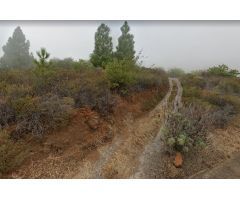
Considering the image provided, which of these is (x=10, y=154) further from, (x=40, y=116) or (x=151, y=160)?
(x=151, y=160)

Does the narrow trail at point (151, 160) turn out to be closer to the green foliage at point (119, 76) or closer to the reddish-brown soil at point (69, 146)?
the reddish-brown soil at point (69, 146)

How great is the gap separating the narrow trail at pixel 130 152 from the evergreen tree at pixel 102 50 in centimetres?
994

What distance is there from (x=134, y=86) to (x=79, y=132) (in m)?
4.67

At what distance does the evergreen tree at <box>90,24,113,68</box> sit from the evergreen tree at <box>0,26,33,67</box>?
5.30 m

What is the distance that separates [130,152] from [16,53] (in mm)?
16933

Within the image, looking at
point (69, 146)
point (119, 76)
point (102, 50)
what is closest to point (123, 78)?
point (119, 76)

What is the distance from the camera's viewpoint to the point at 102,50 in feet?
67.3

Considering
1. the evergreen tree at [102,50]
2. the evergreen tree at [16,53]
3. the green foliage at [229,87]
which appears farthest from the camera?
the evergreen tree at [16,53]

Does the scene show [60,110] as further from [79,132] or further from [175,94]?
[175,94]

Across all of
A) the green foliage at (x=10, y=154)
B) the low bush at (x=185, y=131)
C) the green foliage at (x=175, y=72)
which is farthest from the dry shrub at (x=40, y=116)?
the green foliage at (x=175, y=72)

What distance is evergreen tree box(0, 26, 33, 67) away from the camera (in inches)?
851

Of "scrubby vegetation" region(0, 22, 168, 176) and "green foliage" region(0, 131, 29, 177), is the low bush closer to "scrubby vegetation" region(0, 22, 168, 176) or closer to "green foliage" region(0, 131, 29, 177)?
"scrubby vegetation" region(0, 22, 168, 176)

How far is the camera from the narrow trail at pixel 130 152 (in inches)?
293

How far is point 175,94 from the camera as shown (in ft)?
49.2
